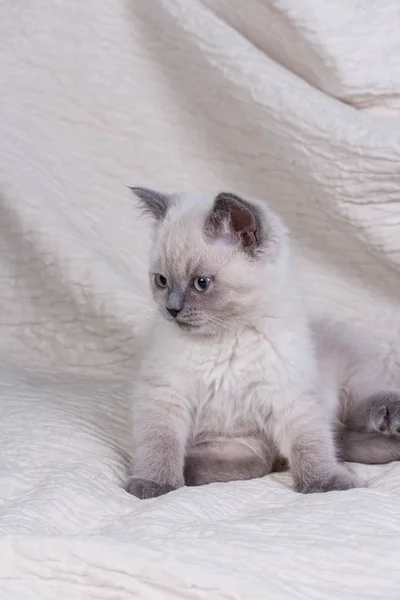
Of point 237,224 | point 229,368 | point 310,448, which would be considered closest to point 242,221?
point 237,224

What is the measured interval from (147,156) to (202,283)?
0.97 m

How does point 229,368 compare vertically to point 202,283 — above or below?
below

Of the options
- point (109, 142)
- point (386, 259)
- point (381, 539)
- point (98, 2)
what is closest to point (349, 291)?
point (386, 259)

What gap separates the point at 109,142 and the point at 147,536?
154 centimetres

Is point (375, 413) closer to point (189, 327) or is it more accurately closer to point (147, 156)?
point (189, 327)

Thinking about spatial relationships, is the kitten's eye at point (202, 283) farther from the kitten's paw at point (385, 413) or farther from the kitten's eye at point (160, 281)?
the kitten's paw at point (385, 413)

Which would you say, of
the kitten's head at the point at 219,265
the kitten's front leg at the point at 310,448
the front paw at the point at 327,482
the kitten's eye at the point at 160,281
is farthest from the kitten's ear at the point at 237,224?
the front paw at the point at 327,482

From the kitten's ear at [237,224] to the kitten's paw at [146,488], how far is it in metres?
0.46

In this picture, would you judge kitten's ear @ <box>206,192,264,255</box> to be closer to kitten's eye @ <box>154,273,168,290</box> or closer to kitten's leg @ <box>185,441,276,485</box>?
kitten's eye @ <box>154,273,168,290</box>

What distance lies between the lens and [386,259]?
257cm

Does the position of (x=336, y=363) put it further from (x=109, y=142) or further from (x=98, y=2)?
(x=98, y=2)

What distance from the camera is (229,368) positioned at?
75.8 inches

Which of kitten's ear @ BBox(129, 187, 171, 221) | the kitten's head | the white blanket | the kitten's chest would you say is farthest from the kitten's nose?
the white blanket

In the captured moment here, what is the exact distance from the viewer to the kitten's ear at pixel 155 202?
2.01m
